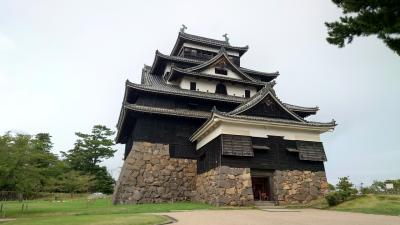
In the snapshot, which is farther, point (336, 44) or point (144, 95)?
point (144, 95)

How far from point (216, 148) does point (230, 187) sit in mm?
2523

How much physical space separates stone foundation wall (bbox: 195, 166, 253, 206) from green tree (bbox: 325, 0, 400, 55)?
37.6 ft

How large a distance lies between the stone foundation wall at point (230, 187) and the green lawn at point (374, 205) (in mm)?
4728

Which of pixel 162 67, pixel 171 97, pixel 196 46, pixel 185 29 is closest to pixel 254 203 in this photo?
pixel 171 97

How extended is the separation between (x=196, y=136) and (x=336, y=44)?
1470 cm

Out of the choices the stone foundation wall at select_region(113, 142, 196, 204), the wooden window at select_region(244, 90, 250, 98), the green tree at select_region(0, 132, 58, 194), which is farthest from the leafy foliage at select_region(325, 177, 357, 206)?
the green tree at select_region(0, 132, 58, 194)

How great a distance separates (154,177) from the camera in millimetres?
21016

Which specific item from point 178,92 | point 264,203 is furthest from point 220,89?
point 264,203

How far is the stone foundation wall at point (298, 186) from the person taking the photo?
725 inches

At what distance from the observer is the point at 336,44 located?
7.79 meters

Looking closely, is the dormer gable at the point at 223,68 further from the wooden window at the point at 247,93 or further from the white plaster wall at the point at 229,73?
the wooden window at the point at 247,93

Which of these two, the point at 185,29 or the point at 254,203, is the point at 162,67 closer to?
the point at 185,29

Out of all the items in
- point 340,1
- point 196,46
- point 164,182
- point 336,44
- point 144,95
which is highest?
point 196,46

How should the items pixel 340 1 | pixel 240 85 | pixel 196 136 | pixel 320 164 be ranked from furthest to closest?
pixel 240 85 → pixel 196 136 → pixel 320 164 → pixel 340 1
